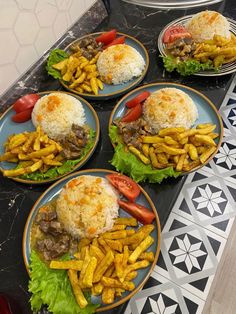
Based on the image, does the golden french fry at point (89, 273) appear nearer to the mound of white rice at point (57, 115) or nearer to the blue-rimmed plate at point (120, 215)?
the blue-rimmed plate at point (120, 215)

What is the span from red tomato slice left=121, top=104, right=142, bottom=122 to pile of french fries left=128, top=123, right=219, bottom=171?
20 cm

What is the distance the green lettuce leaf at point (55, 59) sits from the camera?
242 centimetres

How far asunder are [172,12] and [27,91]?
1475 millimetres

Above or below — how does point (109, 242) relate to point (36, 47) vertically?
below

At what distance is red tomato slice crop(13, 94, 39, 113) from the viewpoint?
7.29 ft

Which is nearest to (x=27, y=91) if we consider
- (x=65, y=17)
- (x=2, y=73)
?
(x=2, y=73)

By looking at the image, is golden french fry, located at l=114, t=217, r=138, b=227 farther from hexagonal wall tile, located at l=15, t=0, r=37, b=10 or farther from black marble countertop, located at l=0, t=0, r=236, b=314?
hexagonal wall tile, located at l=15, t=0, r=37, b=10

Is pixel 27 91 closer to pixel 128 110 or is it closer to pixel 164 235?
pixel 128 110

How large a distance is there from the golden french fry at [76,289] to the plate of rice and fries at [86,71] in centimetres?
120

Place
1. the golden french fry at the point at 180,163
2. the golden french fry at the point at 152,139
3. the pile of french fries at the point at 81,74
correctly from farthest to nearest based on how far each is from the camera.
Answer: the pile of french fries at the point at 81,74
the golden french fry at the point at 152,139
the golden french fry at the point at 180,163

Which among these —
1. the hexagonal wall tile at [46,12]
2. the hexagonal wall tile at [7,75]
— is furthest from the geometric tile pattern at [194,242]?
the hexagonal wall tile at [46,12]

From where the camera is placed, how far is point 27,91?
2.38 metres

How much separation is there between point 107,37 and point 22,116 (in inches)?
36.3

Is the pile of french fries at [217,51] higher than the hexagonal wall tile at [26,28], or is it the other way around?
the hexagonal wall tile at [26,28]
